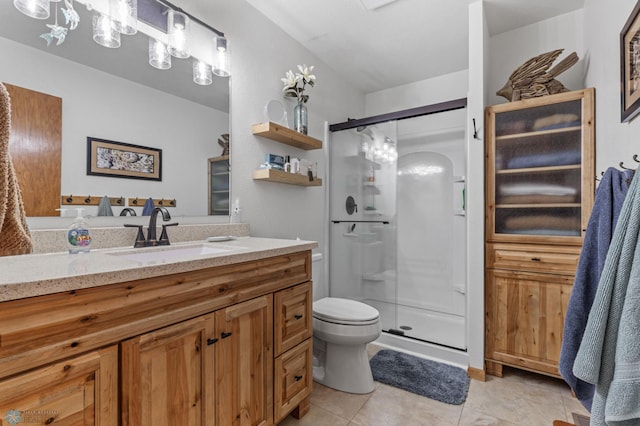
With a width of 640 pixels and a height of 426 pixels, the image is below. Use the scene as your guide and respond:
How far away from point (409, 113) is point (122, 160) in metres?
2.04

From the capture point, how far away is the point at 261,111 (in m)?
2.15

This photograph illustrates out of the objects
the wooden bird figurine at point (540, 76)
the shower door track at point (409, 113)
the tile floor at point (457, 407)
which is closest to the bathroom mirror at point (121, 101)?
the shower door track at point (409, 113)

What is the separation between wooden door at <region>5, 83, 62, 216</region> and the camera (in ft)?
3.75

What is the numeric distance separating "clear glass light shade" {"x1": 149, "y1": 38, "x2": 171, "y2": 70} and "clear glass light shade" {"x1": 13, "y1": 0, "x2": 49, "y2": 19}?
41 centimetres

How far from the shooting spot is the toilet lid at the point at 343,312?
1.86 m

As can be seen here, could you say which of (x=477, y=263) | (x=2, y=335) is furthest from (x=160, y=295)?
(x=477, y=263)

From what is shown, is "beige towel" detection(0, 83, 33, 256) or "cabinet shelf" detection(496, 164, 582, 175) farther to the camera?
"cabinet shelf" detection(496, 164, 582, 175)

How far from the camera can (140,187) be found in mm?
1516

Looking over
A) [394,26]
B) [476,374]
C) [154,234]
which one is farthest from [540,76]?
[154,234]

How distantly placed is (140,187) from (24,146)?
44 centimetres

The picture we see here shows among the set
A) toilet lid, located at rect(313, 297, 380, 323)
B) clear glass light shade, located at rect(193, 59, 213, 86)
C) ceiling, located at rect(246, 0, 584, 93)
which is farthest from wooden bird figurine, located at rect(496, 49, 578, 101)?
clear glass light shade, located at rect(193, 59, 213, 86)

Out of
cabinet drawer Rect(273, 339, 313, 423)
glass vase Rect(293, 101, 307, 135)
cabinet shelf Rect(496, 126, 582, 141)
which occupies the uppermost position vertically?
glass vase Rect(293, 101, 307, 135)

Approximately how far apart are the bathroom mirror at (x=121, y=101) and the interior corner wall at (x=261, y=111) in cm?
16

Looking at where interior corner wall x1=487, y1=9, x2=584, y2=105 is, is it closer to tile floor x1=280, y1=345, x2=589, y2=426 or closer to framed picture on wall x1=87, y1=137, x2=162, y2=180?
tile floor x1=280, y1=345, x2=589, y2=426
